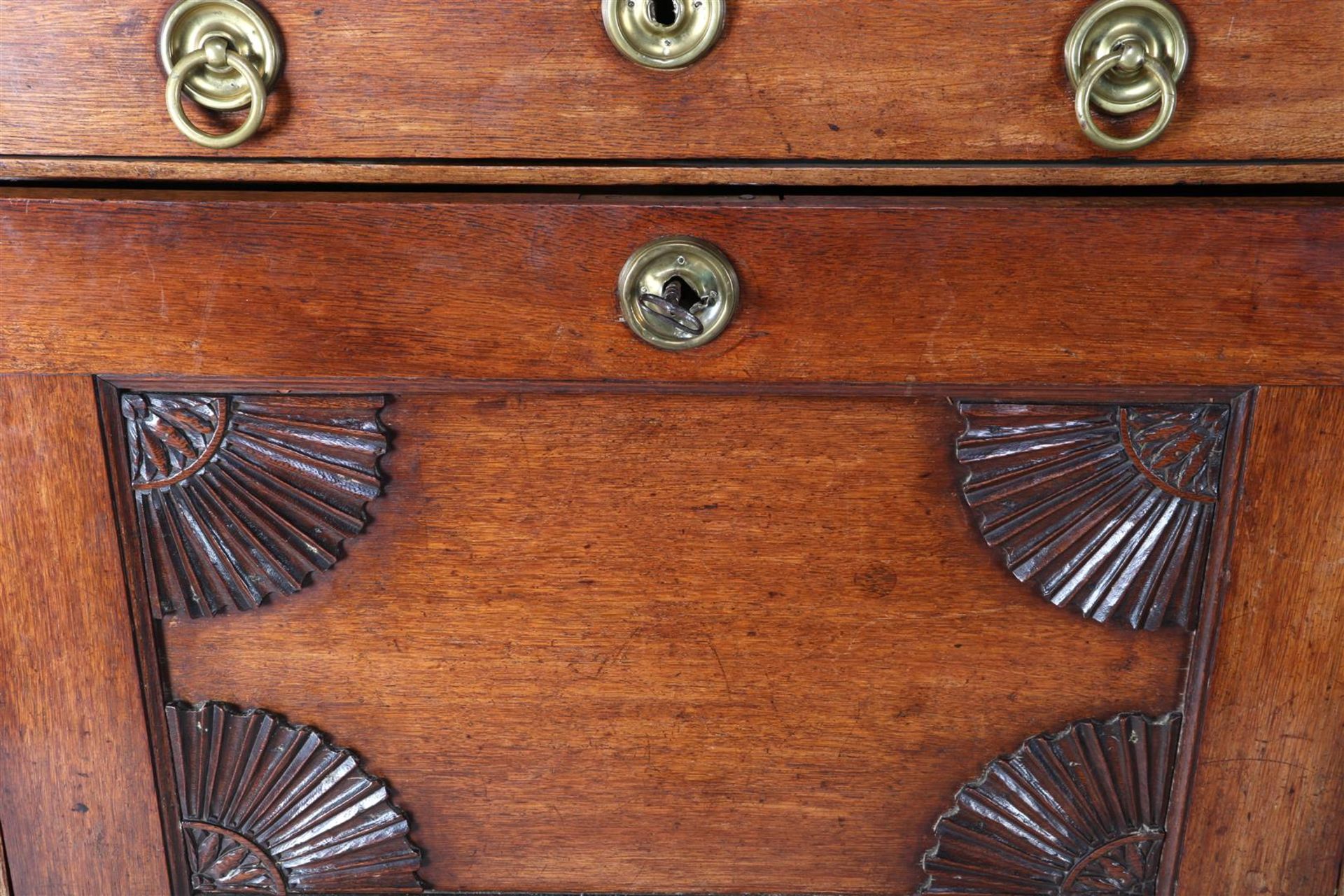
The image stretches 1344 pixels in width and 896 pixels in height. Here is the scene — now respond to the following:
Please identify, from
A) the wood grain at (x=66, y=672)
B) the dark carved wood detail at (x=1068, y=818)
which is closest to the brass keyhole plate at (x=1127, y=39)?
the dark carved wood detail at (x=1068, y=818)

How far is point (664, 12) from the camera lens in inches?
19.0

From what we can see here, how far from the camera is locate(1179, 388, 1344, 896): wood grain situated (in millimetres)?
542

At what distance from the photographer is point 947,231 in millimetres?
508

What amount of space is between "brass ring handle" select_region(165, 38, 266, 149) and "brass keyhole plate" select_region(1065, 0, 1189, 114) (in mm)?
360

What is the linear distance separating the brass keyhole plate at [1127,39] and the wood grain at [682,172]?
0.03 meters

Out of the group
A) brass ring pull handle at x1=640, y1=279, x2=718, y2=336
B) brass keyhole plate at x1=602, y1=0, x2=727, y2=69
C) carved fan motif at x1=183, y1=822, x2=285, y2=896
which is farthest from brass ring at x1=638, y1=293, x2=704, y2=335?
carved fan motif at x1=183, y1=822, x2=285, y2=896

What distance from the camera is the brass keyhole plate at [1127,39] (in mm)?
467

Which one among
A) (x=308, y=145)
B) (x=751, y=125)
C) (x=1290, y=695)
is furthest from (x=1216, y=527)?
(x=308, y=145)

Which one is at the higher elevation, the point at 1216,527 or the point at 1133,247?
the point at 1133,247

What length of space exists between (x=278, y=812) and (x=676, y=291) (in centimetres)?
39

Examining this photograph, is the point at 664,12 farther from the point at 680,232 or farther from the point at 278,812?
the point at 278,812

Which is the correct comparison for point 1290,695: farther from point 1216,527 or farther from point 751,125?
point 751,125

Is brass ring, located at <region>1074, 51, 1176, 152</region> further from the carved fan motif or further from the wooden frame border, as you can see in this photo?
the carved fan motif

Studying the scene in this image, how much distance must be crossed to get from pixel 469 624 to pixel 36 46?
1.15 ft
